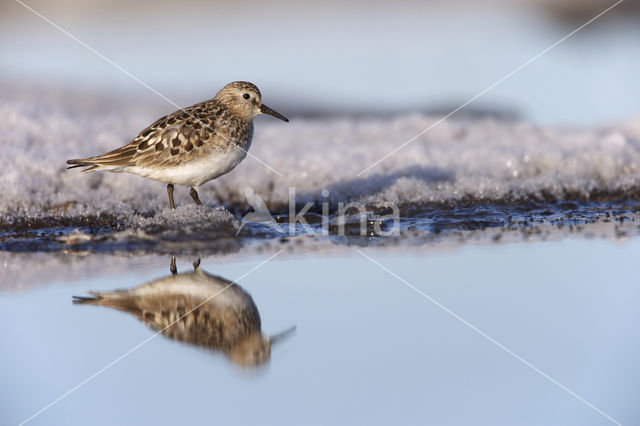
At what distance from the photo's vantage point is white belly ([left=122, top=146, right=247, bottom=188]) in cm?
739

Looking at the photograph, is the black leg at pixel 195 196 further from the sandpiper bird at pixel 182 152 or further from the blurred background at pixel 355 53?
the blurred background at pixel 355 53

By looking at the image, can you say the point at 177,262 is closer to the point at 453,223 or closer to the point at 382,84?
the point at 453,223

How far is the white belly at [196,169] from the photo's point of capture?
7.39m

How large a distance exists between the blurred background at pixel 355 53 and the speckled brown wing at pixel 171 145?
743cm

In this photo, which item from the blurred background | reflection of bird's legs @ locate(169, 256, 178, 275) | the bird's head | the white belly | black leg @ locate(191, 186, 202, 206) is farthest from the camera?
the blurred background

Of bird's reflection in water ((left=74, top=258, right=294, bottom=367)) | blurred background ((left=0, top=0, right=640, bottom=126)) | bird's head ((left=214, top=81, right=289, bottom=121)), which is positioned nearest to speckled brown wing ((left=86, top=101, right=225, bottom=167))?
bird's head ((left=214, top=81, right=289, bottom=121))

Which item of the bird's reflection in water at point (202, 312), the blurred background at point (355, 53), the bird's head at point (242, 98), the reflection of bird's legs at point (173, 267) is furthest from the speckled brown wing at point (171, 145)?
the blurred background at point (355, 53)

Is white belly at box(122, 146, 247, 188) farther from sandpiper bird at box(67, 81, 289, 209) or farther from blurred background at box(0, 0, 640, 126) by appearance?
blurred background at box(0, 0, 640, 126)

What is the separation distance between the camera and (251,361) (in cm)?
454

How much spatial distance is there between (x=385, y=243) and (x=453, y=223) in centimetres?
100

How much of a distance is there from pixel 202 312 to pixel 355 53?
583 inches

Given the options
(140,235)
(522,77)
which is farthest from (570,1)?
(140,235)

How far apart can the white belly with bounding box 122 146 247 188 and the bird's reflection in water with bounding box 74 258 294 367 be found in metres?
1.63

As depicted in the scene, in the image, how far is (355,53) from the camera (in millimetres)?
19297
